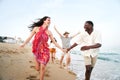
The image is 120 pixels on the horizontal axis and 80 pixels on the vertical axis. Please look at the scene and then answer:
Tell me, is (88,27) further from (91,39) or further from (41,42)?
(41,42)

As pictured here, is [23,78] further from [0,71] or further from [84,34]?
[84,34]

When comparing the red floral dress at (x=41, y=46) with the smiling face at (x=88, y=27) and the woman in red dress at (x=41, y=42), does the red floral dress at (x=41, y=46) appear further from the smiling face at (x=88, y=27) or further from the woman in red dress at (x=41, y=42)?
the smiling face at (x=88, y=27)

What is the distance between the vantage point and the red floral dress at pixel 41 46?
4.83 metres

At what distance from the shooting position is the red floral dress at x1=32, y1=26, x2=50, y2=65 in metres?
4.83

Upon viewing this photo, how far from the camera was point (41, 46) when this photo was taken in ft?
16.1

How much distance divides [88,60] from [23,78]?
4.75ft

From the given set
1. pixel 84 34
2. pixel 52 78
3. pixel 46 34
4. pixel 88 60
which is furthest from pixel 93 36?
pixel 52 78

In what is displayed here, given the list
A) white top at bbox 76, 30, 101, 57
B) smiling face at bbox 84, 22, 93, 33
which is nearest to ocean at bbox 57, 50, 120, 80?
white top at bbox 76, 30, 101, 57

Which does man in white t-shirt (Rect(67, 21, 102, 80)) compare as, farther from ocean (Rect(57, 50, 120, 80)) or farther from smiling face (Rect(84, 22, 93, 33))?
ocean (Rect(57, 50, 120, 80))

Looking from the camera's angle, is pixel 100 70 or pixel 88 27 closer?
pixel 88 27

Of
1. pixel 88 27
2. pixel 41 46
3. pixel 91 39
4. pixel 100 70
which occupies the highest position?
pixel 88 27

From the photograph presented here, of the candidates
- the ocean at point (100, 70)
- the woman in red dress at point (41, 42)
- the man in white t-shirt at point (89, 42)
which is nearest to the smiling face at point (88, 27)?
the man in white t-shirt at point (89, 42)

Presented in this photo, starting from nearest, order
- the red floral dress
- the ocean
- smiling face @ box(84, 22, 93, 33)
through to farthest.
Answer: the red floral dress
smiling face @ box(84, 22, 93, 33)
the ocean

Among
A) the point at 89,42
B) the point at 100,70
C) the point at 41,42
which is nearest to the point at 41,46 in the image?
the point at 41,42
